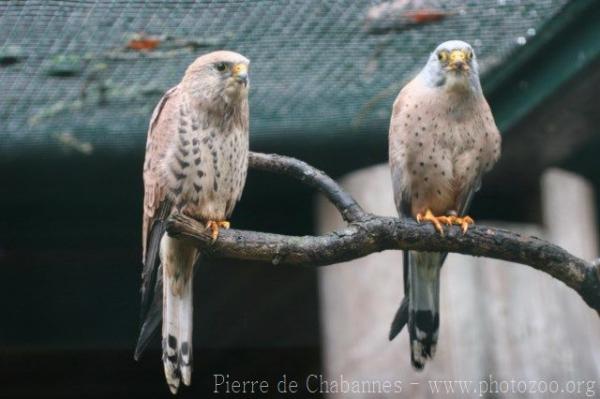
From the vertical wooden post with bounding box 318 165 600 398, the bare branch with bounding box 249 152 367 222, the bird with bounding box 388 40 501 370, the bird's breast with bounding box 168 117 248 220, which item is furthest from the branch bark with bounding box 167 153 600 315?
the vertical wooden post with bounding box 318 165 600 398

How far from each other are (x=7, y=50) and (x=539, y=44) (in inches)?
80.8

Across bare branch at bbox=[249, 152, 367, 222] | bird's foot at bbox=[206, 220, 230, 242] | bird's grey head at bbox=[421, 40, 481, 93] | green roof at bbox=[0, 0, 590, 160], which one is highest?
→ green roof at bbox=[0, 0, 590, 160]

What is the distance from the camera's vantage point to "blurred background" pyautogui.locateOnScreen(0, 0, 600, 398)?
482cm

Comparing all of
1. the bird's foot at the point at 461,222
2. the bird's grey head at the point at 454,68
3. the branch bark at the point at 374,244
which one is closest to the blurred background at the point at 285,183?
the bird's grey head at the point at 454,68

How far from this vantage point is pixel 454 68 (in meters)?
4.44

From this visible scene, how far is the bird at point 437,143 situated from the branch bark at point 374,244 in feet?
1.29

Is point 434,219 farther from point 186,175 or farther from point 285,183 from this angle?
point 285,183

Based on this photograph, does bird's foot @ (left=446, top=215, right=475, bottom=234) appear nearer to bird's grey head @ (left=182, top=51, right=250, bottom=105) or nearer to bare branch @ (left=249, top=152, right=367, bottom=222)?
bare branch @ (left=249, top=152, right=367, bottom=222)

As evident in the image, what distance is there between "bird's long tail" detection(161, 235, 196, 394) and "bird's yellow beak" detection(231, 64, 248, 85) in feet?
1.95

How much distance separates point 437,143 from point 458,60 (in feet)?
1.02

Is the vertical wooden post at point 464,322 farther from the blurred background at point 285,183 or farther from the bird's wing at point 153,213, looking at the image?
the bird's wing at point 153,213

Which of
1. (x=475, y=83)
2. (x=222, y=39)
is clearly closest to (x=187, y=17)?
(x=222, y=39)

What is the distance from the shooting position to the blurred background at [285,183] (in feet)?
15.8

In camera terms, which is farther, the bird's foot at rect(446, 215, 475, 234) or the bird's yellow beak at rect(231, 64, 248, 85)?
the bird's yellow beak at rect(231, 64, 248, 85)
